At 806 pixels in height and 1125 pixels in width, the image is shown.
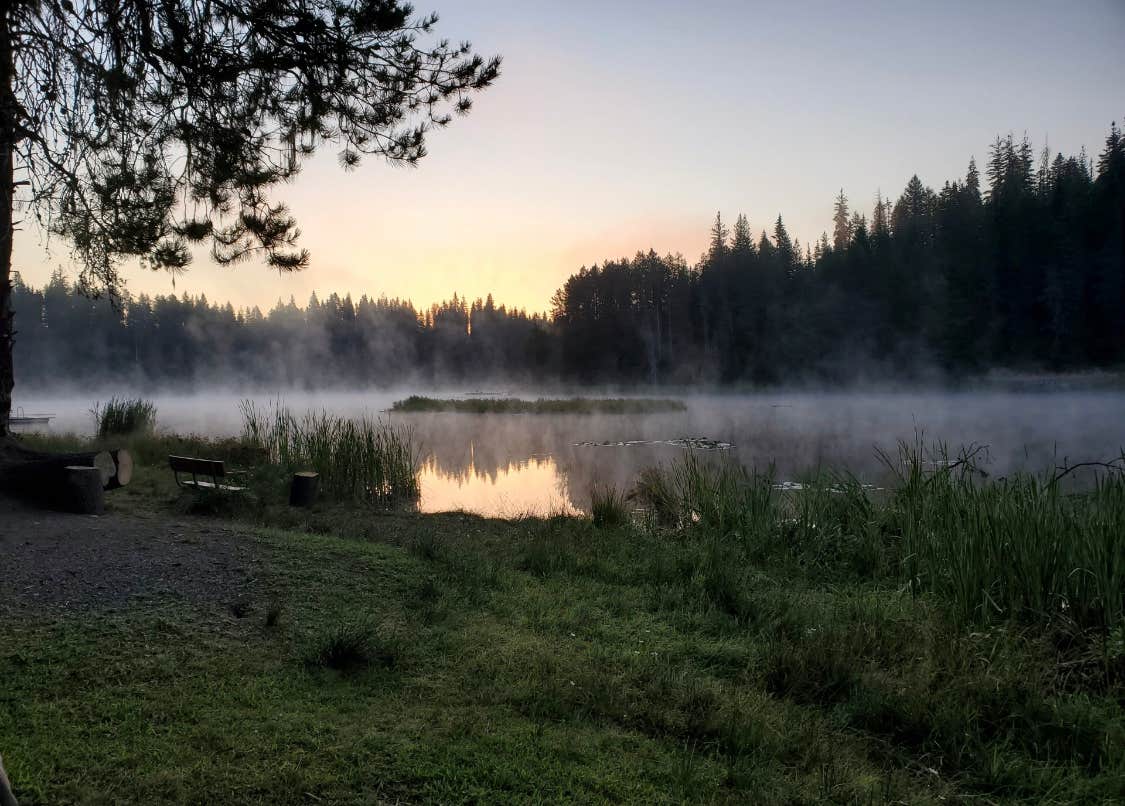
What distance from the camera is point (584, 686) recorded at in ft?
12.3

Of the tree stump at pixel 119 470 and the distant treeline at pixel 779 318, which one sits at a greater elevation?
the distant treeline at pixel 779 318

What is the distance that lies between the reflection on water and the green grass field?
5.04m

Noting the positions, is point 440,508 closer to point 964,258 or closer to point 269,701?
point 269,701

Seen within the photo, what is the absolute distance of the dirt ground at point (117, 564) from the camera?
447 centimetres

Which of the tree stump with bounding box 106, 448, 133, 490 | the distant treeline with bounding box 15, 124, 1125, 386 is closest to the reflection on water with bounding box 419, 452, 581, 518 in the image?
the tree stump with bounding box 106, 448, 133, 490

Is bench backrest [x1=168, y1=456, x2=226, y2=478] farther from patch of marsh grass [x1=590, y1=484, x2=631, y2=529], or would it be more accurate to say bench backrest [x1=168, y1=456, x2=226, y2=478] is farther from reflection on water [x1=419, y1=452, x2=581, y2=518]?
patch of marsh grass [x1=590, y1=484, x2=631, y2=529]

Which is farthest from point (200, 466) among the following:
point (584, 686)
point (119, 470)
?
point (584, 686)

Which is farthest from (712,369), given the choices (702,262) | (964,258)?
(964,258)

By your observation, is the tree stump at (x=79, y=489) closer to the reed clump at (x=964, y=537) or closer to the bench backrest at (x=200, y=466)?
the bench backrest at (x=200, y=466)

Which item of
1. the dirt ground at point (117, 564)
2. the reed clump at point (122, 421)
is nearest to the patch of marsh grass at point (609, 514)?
the dirt ground at point (117, 564)

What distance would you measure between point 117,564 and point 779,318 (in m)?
59.9

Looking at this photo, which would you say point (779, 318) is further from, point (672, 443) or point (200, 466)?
point (200, 466)

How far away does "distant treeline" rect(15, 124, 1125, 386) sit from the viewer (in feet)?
151

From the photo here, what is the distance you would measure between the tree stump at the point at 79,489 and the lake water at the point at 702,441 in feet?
16.1
